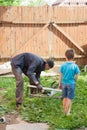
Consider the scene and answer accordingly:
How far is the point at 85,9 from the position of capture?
1491cm

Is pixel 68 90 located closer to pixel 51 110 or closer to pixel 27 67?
pixel 51 110

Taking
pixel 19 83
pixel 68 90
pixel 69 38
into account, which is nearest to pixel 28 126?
pixel 68 90

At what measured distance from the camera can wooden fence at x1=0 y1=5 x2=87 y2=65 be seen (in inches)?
571

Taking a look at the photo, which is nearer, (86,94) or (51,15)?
(86,94)

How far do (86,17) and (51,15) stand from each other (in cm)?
151

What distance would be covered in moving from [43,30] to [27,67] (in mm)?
6332

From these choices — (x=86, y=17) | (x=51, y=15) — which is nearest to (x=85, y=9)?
(x=86, y=17)

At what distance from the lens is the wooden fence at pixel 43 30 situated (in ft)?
47.6

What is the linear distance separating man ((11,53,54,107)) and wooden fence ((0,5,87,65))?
6.04 meters

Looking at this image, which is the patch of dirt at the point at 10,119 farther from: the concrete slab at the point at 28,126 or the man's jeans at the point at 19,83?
the man's jeans at the point at 19,83

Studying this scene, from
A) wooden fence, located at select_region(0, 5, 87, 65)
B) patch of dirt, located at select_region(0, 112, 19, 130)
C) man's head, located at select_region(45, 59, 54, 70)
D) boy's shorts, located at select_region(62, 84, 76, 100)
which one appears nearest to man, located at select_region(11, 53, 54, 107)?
man's head, located at select_region(45, 59, 54, 70)

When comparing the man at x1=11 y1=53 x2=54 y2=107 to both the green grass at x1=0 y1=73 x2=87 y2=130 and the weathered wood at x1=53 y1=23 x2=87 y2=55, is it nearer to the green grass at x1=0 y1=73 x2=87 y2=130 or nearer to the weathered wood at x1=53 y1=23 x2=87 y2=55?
the green grass at x1=0 y1=73 x2=87 y2=130

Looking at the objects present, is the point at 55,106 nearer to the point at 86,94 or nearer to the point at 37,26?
the point at 86,94

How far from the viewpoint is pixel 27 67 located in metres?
8.62
